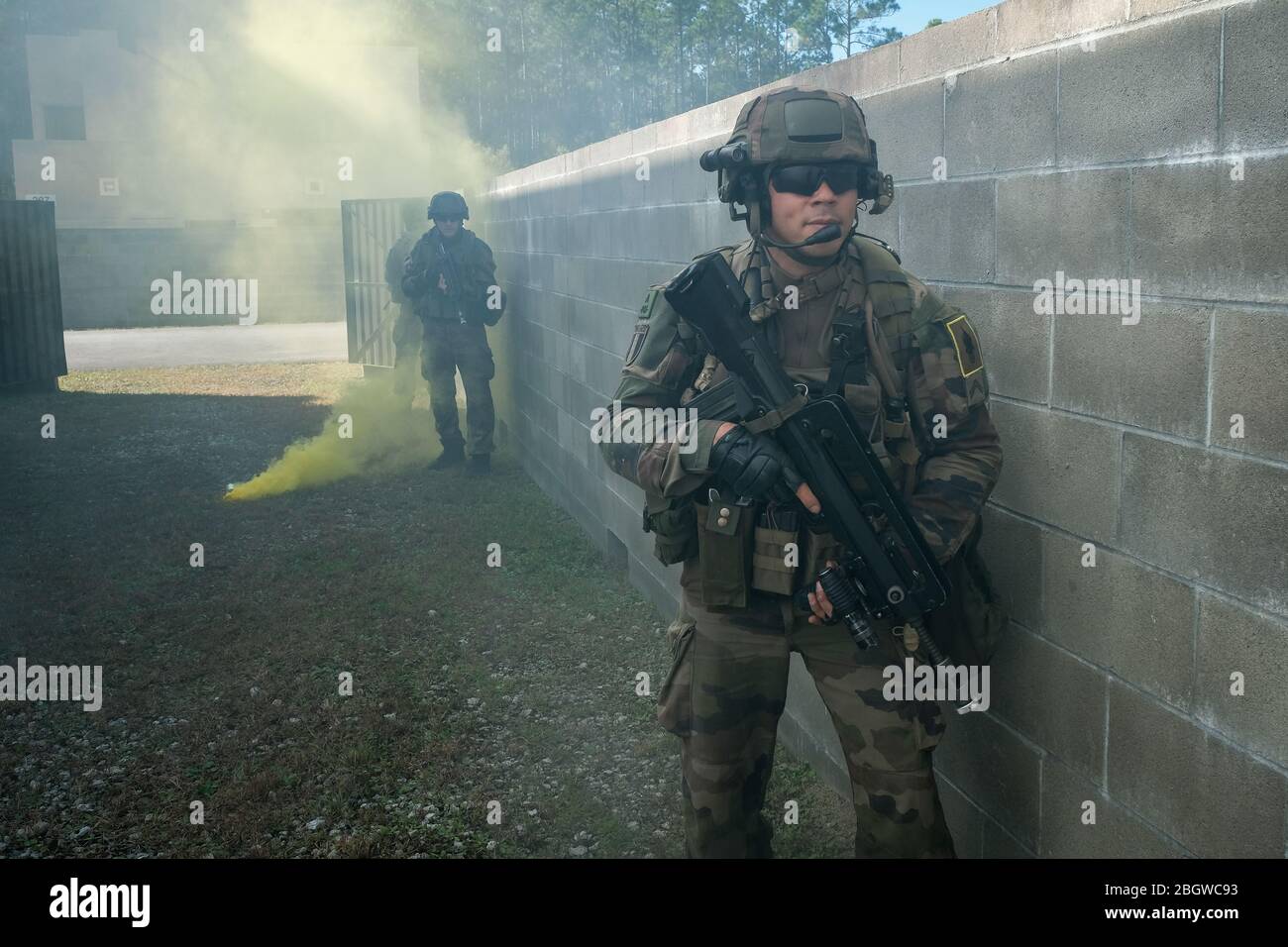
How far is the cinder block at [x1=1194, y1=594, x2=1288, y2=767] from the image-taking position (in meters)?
2.16

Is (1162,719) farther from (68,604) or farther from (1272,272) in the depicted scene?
(68,604)

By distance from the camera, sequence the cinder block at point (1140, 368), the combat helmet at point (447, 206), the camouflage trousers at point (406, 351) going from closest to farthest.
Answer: the cinder block at point (1140, 368) → the combat helmet at point (447, 206) → the camouflage trousers at point (406, 351)

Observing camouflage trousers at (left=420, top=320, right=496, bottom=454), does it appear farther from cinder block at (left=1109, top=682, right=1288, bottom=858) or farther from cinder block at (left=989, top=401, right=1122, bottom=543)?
cinder block at (left=1109, top=682, right=1288, bottom=858)

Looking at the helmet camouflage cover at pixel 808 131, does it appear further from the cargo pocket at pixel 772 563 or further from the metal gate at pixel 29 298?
the metal gate at pixel 29 298

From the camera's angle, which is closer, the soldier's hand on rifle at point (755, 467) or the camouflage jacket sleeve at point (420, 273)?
the soldier's hand on rifle at point (755, 467)

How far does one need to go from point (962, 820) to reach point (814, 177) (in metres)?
1.83

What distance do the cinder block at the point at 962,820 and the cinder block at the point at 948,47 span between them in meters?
1.97

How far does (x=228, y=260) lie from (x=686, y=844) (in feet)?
87.7

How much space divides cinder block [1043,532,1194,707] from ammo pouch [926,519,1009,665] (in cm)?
15

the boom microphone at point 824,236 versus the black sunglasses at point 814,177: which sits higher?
the black sunglasses at point 814,177

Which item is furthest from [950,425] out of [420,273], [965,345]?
[420,273]

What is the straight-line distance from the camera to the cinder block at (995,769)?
10.0ft

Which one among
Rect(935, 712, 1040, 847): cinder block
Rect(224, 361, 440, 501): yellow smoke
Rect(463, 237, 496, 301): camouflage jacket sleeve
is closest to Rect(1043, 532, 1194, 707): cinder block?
Rect(935, 712, 1040, 847): cinder block

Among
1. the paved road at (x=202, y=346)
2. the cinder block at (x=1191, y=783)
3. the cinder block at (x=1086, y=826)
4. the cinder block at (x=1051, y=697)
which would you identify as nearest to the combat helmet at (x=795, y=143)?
the cinder block at (x=1051, y=697)
